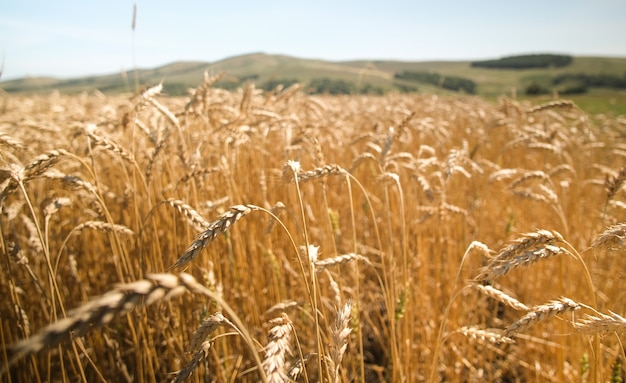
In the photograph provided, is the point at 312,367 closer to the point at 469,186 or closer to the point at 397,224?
the point at 397,224

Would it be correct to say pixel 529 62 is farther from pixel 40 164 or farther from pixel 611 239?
pixel 40 164

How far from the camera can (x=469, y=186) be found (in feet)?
14.8

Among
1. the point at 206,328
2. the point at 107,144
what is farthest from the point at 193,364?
the point at 107,144

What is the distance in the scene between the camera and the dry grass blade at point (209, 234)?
726 mm

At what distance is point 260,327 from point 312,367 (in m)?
0.40

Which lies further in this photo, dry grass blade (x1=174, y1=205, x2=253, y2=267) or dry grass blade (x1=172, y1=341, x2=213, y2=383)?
dry grass blade (x1=172, y1=341, x2=213, y2=383)

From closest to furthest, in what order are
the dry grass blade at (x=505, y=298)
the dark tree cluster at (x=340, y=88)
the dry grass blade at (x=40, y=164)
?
the dry grass blade at (x=505, y=298), the dry grass blade at (x=40, y=164), the dark tree cluster at (x=340, y=88)

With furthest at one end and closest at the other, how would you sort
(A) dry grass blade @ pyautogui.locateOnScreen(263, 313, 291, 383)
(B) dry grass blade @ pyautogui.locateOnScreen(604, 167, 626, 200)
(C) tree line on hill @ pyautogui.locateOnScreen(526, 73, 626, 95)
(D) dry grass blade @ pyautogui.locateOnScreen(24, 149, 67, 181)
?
1. (C) tree line on hill @ pyautogui.locateOnScreen(526, 73, 626, 95)
2. (B) dry grass blade @ pyautogui.locateOnScreen(604, 167, 626, 200)
3. (D) dry grass blade @ pyautogui.locateOnScreen(24, 149, 67, 181)
4. (A) dry grass blade @ pyautogui.locateOnScreen(263, 313, 291, 383)

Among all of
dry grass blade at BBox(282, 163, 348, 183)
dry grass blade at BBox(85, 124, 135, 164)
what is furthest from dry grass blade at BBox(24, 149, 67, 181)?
dry grass blade at BBox(282, 163, 348, 183)

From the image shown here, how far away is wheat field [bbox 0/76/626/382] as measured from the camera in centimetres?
98

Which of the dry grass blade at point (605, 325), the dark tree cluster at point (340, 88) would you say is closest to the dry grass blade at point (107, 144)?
the dry grass blade at point (605, 325)

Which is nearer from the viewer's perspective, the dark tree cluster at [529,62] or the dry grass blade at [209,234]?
the dry grass blade at [209,234]

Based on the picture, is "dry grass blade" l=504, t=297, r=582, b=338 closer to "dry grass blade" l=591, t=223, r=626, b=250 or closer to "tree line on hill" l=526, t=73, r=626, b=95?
"dry grass blade" l=591, t=223, r=626, b=250

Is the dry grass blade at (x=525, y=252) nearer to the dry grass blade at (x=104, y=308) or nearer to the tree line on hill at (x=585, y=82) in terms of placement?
the dry grass blade at (x=104, y=308)
